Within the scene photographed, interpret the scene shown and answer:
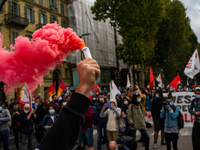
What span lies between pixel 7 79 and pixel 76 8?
25725 millimetres

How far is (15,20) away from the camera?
2147 centimetres

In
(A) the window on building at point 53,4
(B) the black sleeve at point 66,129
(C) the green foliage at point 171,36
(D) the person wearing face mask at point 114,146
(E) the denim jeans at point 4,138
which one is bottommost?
(E) the denim jeans at point 4,138

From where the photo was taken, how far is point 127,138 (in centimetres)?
491

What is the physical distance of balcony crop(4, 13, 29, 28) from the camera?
2072 centimetres

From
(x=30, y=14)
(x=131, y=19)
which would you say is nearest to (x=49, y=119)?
(x=131, y=19)

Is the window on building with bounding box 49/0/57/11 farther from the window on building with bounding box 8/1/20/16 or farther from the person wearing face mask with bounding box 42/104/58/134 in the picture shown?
the person wearing face mask with bounding box 42/104/58/134

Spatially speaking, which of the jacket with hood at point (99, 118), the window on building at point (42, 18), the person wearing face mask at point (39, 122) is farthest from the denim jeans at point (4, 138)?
the window on building at point (42, 18)

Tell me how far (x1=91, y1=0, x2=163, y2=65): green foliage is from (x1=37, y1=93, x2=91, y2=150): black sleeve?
21.9 m

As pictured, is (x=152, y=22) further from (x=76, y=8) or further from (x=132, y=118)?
(x=132, y=118)

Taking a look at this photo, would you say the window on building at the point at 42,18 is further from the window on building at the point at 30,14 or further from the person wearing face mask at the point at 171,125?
the person wearing face mask at the point at 171,125

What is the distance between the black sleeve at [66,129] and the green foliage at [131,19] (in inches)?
864

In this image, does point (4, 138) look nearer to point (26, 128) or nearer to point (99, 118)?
point (26, 128)

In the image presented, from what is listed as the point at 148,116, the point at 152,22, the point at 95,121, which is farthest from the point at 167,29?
the point at 95,121

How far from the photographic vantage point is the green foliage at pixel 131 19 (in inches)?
899
